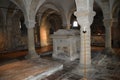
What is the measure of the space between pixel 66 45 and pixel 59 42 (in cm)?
59

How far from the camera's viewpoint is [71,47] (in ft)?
27.8

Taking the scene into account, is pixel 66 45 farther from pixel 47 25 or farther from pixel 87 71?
pixel 47 25

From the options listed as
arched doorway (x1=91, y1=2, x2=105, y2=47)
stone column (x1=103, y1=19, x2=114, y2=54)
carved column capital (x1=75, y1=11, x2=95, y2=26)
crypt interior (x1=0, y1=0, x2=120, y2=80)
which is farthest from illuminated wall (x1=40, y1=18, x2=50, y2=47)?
carved column capital (x1=75, y1=11, x2=95, y2=26)

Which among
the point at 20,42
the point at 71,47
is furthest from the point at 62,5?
the point at 20,42

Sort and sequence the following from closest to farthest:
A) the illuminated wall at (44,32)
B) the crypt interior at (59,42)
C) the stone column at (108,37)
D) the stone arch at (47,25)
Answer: the crypt interior at (59,42) < the stone column at (108,37) < the stone arch at (47,25) < the illuminated wall at (44,32)

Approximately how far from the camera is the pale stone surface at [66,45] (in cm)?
841

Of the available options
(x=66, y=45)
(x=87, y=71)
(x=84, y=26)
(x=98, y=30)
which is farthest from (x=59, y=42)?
(x=98, y=30)

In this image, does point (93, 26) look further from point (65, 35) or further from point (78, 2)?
point (78, 2)

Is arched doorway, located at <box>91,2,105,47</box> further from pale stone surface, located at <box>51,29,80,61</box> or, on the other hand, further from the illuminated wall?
pale stone surface, located at <box>51,29,80,61</box>

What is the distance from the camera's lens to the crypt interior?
5.40m

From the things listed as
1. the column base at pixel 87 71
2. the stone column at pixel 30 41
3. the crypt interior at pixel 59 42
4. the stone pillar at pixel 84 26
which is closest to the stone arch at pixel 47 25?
the crypt interior at pixel 59 42

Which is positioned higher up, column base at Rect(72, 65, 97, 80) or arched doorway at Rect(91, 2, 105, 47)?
arched doorway at Rect(91, 2, 105, 47)

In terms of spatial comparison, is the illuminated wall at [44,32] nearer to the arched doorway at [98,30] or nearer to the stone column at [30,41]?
the arched doorway at [98,30]

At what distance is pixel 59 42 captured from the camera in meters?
8.86
